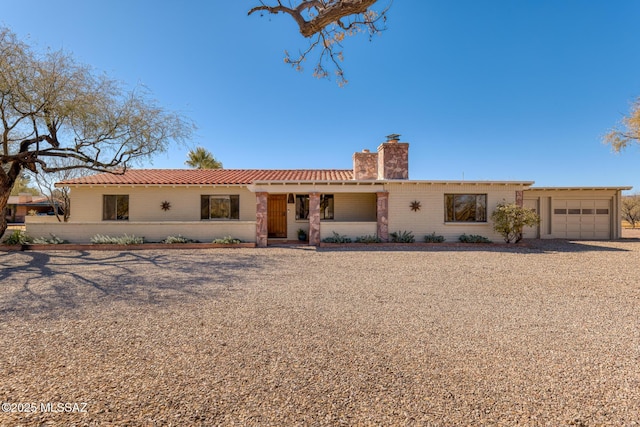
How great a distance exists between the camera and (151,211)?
47.7ft

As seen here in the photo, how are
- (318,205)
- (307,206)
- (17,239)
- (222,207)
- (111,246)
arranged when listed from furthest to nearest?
(307,206) < (222,207) < (318,205) < (111,246) < (17,239)

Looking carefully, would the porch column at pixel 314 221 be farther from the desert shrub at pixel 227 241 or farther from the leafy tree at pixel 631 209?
the leafy tree at pixel 631 209

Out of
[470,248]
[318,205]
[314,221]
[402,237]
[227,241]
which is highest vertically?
[318,205]

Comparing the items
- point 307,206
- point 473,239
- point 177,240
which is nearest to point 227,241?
point 177,240

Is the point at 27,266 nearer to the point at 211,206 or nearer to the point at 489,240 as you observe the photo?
the point at 211,206

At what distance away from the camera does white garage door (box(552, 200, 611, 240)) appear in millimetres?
15773

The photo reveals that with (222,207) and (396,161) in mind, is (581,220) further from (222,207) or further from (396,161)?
(222,207)

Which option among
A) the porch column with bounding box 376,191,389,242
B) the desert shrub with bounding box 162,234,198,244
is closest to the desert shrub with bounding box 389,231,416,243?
the porch column with bounding box 376,191,389,242

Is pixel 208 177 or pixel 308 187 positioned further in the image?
pixel 208 177

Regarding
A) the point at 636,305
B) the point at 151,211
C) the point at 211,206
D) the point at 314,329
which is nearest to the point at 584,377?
the point at 314,329

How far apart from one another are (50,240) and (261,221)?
8978 mm

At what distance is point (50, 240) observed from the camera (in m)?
12.1

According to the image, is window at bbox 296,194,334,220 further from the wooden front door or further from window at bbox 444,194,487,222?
window at bbox 444,194,487,222

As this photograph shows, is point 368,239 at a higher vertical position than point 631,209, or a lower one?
lower
